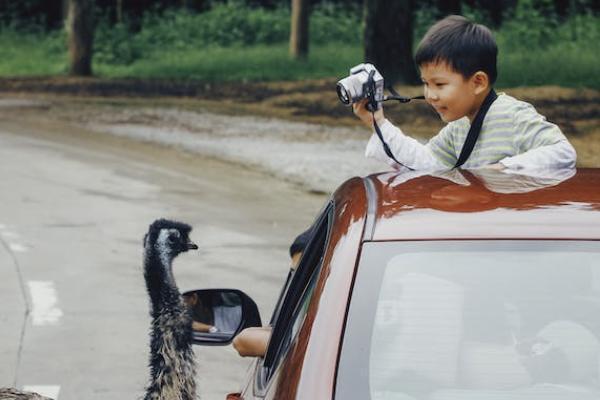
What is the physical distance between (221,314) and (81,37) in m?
30.8

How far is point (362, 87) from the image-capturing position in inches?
188

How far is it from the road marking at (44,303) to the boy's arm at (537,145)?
504cm

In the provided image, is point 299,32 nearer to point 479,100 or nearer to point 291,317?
point 479,100

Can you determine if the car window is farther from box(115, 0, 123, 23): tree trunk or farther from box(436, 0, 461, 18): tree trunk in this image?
box(115, 0, 123, 23): tree trunk

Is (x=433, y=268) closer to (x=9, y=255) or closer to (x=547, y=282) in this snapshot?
(x=547, y=282)

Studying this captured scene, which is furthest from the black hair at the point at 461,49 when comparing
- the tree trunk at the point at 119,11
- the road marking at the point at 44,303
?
the tree trunk at the point at 119,11

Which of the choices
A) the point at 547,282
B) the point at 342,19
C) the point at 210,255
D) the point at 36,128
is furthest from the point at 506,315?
the point at 342,19

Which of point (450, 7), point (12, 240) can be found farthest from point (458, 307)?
point (450, 7)

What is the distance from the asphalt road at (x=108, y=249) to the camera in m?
8.05

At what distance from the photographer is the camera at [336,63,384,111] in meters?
4.75

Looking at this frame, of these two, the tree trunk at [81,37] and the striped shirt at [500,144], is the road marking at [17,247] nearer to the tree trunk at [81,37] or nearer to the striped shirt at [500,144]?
the striped shirt at [500,144]

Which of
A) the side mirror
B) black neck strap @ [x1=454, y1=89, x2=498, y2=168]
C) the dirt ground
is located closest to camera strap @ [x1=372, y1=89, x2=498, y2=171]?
black neck strap @ [x1=454, y1=89, x2=498, y2=168]

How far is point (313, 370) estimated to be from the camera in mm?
2986

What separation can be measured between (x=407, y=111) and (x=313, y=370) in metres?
20.2
